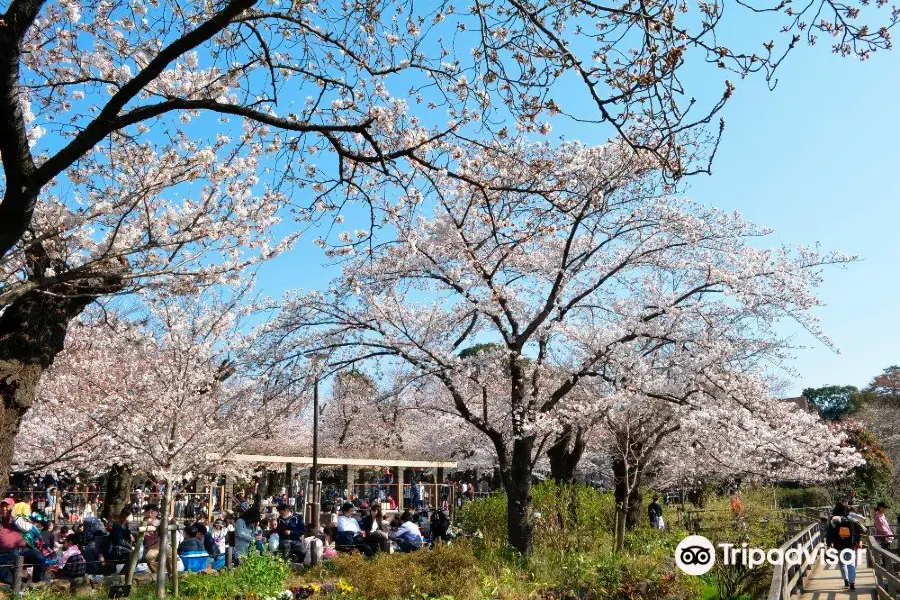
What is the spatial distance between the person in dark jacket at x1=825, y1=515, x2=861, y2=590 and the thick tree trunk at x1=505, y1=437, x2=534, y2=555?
180 inches

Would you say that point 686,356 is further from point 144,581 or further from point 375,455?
point 375,455

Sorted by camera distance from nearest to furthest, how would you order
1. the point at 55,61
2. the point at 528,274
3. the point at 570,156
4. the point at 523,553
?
the point at 55,61, the point at 523,553, the point at 570,156, the point at 528,274

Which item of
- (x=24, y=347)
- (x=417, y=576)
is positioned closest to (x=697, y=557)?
(x=417, y=576)

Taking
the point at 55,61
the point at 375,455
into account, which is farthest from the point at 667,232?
the point at 375,455

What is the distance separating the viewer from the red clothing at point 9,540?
9117 millimetres

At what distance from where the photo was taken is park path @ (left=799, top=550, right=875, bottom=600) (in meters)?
9.74

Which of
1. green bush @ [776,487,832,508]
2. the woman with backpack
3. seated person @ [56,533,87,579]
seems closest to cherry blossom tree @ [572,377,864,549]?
the woman with backpack

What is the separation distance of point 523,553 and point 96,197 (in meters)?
7.84

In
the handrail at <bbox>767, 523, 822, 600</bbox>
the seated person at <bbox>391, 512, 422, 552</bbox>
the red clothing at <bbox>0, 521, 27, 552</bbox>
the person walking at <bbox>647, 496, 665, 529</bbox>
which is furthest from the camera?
the person walking at <bbox>647, 496, 665, 529</bbox>

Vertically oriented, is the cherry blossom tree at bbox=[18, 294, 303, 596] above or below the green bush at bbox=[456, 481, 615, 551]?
above

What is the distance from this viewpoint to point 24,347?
629 cm

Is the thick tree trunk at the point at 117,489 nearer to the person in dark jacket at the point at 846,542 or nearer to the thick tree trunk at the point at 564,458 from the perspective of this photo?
the thick tree trunk at the point at 564,458

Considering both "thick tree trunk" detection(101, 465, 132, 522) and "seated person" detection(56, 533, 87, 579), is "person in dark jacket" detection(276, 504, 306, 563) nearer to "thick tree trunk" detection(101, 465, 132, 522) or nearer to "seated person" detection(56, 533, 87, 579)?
"seated person" detection(56, 533, 87, 579)

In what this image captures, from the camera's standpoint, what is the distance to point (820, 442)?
15.6 metres
